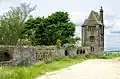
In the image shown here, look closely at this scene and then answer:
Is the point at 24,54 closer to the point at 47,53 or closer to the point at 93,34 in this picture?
the point at 47,53

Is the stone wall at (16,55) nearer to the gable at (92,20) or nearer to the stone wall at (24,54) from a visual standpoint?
the stone wall at (24,54)

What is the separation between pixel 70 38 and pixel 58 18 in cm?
383

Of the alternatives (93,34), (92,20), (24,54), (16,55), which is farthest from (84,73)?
(92,20)

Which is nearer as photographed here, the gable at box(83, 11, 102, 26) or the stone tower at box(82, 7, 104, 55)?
the stone tower at box(82, 7, 104, 55)

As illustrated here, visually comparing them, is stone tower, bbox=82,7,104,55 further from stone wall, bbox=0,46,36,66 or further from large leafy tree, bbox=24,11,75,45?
stone wall, bbox=0,46,36,66

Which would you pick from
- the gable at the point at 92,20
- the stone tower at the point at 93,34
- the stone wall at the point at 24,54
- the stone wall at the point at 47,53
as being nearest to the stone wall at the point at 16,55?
the stone wall at the point at 24,54

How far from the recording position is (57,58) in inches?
1708

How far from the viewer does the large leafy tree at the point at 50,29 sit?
52.4 m

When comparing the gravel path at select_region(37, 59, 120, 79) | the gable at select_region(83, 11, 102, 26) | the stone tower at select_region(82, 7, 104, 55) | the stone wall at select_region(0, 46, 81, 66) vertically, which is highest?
the gable at select_region(83, 11, 102, 26)

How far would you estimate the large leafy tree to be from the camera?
52406 millimetres

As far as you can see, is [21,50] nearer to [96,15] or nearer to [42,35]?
[42,35]

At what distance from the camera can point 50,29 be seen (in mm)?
52562

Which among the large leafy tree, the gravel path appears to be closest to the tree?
the large leafy tree

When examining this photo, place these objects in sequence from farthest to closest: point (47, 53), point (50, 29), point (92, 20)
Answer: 1. point (92, 20)
2. point (50, 29)
3. point (47, 53)
